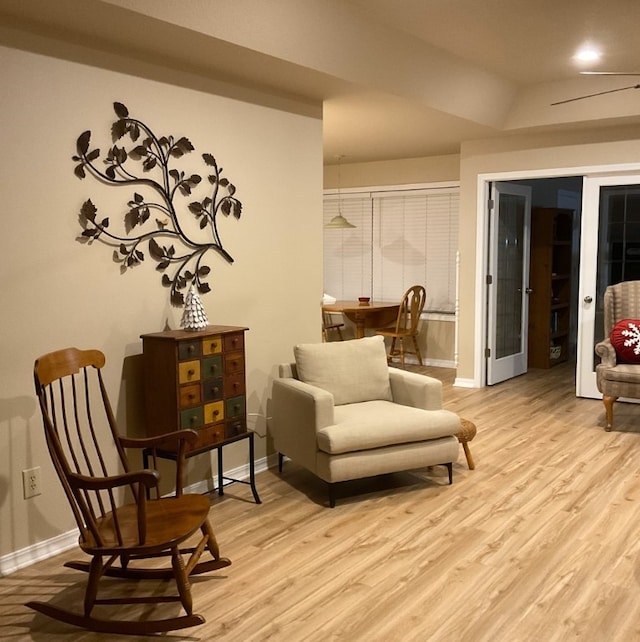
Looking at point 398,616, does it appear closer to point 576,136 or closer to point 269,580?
point 269,580

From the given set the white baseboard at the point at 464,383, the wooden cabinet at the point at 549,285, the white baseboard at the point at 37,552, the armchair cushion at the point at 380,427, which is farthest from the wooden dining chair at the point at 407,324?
the white baseboard at the point at 37,552

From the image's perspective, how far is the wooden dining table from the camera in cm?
719

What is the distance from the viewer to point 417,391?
4.05 meters

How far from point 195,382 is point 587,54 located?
3435mm

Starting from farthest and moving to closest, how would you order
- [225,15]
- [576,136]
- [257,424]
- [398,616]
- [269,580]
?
[576,136] → [257,424] → [225,15] → [269,580] → [398,616]

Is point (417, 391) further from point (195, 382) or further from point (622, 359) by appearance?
point (622, 359)

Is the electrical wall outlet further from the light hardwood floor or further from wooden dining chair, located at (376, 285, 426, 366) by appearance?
wooden dining chair, located at (376, 285, 426, 366)

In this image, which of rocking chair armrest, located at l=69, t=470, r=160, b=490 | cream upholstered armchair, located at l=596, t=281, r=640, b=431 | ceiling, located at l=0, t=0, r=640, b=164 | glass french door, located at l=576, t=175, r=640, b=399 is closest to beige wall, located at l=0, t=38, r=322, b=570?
ceiling, located at l=0, t=0, r=640, b=164

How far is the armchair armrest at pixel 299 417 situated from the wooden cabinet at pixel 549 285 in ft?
13.9

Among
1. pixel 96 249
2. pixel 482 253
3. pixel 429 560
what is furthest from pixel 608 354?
pixel 96 249

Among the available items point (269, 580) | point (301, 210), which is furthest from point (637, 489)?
point (301, 210)

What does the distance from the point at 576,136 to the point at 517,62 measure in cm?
129

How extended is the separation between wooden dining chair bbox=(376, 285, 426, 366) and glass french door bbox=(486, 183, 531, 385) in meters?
1.00

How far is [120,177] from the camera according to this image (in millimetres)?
3346
